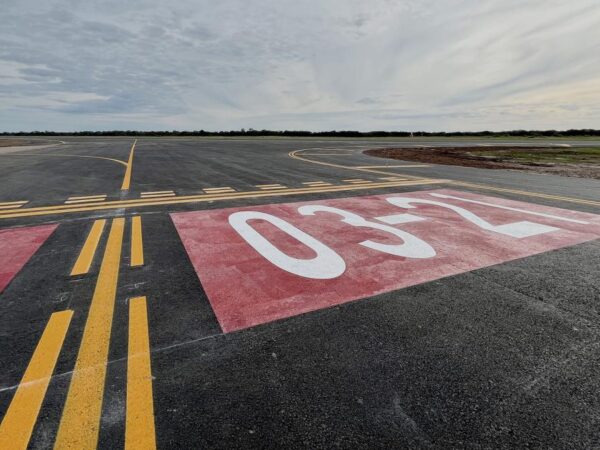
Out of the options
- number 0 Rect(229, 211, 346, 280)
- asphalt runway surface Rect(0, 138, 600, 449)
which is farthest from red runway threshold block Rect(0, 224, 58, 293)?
number 0 Rect(229, 211, 346, 280)

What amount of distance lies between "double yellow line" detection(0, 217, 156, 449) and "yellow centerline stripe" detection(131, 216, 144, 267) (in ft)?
2.66

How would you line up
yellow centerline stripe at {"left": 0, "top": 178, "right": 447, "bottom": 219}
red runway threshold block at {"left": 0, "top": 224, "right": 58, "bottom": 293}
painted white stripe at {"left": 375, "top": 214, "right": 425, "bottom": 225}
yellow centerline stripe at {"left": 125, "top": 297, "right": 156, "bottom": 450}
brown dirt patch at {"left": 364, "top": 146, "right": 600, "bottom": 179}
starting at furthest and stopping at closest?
brown dirt patch at {"left": 364, "top": 146, "right": 600, "bottom": 179}, yellow centerline stripe at {"left": 0, "top": 178, "right": 447, "bottom": 219}, painted white stripe at {"left": 375, "top": 214, "right": 425, "bottom": 225}, red runway threshold block at {"left": 0, "top": 224, "right": 58, "bottom": 293}, yellow centerline stripe at {"left": 125, "top": 297, "right": 156, "bottom": 450}

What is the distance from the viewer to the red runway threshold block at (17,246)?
4.26 metres

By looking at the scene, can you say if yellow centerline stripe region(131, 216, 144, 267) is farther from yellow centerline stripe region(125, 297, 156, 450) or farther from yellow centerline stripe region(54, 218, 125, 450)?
yellow centerline stripe region(125, 297, 156, 450)

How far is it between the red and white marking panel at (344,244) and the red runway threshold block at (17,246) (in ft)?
6.83

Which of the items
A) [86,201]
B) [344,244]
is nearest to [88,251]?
[344,244]

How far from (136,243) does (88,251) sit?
0.64m

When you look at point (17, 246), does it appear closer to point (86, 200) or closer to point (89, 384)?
point (86, 200)

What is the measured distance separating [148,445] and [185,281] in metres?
2.25

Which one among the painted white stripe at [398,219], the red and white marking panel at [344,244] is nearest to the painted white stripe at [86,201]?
the red and white marking panel at [344,244]

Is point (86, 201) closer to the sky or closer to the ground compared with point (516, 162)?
closer to the ground

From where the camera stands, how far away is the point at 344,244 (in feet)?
17.5

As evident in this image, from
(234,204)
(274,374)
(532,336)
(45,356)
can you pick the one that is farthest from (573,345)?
(234,204)

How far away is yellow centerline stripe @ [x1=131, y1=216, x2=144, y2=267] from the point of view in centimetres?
455
